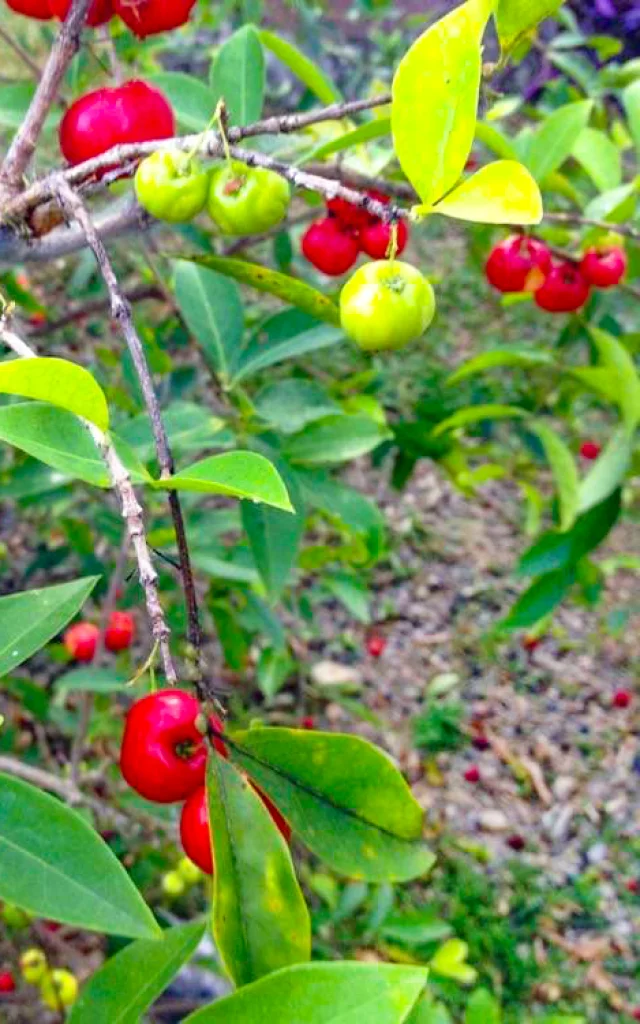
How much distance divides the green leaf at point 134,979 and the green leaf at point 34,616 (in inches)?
8.9

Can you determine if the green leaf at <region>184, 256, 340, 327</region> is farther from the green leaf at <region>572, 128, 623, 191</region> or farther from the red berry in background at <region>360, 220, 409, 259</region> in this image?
the green leaf at <region>572, 128, 623, 191</region>

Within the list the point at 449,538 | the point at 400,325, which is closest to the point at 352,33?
the point at 449,538

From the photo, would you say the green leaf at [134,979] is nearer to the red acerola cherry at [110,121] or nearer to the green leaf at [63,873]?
the green leaf at [63,873]

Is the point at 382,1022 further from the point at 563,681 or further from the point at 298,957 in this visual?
the point at 563,681

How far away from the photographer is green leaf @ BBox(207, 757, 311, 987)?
0.64 metres

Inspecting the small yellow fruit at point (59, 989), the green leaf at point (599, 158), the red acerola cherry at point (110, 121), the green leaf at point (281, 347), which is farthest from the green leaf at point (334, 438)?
the small yellow fruit at point (59, 989)

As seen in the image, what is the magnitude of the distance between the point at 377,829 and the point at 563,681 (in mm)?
2599

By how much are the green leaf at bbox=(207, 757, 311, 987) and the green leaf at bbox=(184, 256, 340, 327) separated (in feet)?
1.26

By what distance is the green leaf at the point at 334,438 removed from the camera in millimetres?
1484

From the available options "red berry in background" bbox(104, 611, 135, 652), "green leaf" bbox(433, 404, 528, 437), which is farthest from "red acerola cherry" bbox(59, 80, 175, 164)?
"red berry in background" bbox(104, 611, 135, 652)

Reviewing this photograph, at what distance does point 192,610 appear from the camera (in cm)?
62

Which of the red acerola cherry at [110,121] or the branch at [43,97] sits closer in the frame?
the branch at [43,97]

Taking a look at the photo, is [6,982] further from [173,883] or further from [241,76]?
[241,76]

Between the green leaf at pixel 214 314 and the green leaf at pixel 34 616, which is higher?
the green leaf at pixel 34 616
